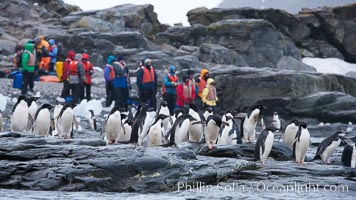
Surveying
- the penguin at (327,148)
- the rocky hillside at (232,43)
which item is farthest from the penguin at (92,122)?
the rocky hillside at (232,43)

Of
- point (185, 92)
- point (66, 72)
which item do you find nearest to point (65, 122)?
point (185, 92)

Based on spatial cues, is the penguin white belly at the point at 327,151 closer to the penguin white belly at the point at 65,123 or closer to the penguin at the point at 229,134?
the penguin at the point at 229,134

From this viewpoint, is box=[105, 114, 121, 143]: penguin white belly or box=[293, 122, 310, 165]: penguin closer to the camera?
box=[293, 122, 310, 165]: penguin

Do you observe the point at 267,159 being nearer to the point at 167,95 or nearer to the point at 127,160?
the point at 127,160

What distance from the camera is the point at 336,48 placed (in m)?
43.8

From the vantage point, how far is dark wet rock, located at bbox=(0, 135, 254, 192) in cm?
941

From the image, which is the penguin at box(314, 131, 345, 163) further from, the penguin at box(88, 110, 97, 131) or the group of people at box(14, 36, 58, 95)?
the group of people at box(14, 36, 58, 95)

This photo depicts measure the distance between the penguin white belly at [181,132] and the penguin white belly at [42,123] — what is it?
2.72 meters

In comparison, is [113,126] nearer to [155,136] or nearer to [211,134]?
[155,136]

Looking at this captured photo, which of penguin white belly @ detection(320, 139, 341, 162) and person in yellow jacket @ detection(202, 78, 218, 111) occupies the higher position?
person in yellow jacket @ detection(202, 78, 218, 111)

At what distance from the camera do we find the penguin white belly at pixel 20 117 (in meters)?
13.7

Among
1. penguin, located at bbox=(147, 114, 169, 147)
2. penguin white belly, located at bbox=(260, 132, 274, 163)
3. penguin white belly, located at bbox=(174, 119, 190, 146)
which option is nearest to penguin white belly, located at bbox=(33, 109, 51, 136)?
penguin, located at bbox=(147, 114, 169, 147)

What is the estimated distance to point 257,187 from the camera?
996 centimetres

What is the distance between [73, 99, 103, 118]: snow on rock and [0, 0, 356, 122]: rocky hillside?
271 inches
